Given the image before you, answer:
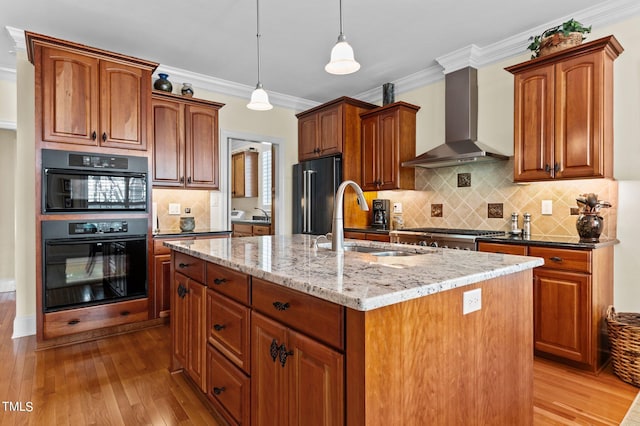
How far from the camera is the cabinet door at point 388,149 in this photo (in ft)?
13.6

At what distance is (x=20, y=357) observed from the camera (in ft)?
8.92

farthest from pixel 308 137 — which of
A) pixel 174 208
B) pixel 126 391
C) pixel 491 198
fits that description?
pixel 126 391

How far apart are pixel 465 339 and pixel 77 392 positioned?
232cm

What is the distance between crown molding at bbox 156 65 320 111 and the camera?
4098 millimetres

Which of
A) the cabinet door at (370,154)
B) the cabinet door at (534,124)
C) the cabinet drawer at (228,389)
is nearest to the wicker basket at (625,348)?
the cabinet door at (534,124)

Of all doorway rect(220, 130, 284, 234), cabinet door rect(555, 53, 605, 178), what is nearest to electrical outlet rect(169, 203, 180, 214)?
doorway rect(220, 130, 284, 234)

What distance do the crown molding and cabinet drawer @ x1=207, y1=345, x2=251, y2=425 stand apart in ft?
11.0

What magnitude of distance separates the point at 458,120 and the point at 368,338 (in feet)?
11.1

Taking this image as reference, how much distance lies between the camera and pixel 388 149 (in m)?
4.24

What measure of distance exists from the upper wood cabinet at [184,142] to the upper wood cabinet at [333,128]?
1311 millimetres

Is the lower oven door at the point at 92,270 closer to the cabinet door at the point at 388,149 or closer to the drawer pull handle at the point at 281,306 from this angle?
the drawer pull handle at the point at 281,306

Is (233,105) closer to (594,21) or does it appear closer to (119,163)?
(119,163)

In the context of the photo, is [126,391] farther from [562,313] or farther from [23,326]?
[562,313]

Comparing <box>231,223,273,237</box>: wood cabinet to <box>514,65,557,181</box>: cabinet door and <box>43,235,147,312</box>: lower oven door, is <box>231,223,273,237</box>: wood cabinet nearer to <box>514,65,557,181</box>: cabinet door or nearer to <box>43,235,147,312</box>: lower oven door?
<box>43,235,147,312</box>: lower oven door
